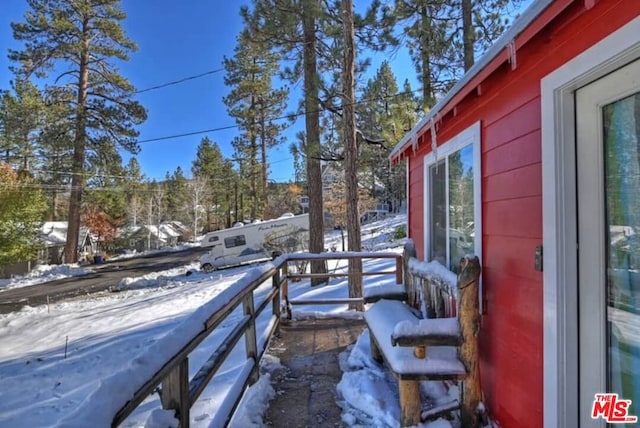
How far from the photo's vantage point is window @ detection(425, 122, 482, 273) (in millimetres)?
2443

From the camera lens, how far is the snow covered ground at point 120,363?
1.24 m

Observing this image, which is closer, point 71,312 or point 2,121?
point 71,312

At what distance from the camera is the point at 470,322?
2113 millimetres

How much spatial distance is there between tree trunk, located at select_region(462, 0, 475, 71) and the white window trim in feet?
23.0

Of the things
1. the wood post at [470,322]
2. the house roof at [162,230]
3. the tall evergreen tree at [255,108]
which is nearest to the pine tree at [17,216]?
the tall evergreen tree at [255,108]

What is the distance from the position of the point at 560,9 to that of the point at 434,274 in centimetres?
188

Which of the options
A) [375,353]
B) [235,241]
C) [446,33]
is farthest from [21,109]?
[375,353]

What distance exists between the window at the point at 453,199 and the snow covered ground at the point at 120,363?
1.00 metres

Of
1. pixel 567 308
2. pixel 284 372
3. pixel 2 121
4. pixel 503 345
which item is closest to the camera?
pixel 567 308

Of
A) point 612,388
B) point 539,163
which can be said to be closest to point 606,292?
point 612,388

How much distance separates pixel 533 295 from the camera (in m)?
1.77

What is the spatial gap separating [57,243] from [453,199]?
1107 inches

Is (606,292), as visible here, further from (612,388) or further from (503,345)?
(503,345)

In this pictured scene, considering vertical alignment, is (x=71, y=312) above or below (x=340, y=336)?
below
